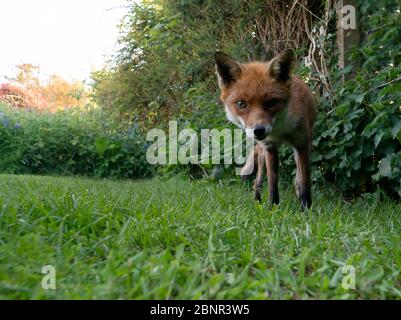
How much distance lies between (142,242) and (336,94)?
3.74 meters

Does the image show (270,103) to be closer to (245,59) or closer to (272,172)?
(272,172)

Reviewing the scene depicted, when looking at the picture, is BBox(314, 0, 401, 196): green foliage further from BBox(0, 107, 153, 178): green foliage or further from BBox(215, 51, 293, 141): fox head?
BBox(0, 107, 153, 178): green foliage

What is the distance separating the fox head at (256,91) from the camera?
11.5 feet

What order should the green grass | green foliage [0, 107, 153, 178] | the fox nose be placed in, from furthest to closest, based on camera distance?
green foliage [0, 107, 153, 178] → the fox nose → the green grass

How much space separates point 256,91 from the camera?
11.7ft

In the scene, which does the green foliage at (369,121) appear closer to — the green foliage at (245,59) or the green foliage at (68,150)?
the green foliage at (245,59)

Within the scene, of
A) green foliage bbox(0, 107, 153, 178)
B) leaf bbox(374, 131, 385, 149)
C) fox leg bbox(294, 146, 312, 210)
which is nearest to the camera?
leaf bbox(374, 131, 385, 149)

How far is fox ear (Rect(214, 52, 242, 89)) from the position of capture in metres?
3.77

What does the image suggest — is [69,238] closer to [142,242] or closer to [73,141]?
[142,242]

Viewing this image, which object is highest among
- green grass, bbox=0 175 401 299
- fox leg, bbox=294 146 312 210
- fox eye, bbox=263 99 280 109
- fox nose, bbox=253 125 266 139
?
fox eye, bbox=263 99 280 109

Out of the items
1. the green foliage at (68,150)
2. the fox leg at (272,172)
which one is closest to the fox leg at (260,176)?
the fox leg at (272,172)

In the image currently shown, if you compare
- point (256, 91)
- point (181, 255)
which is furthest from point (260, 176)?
point (181, 255)

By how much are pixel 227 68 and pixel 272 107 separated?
615mm

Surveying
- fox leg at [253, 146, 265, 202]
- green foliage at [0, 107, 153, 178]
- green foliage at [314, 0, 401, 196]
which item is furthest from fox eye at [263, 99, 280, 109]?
green foliage at [0, 107, 153, 178]
